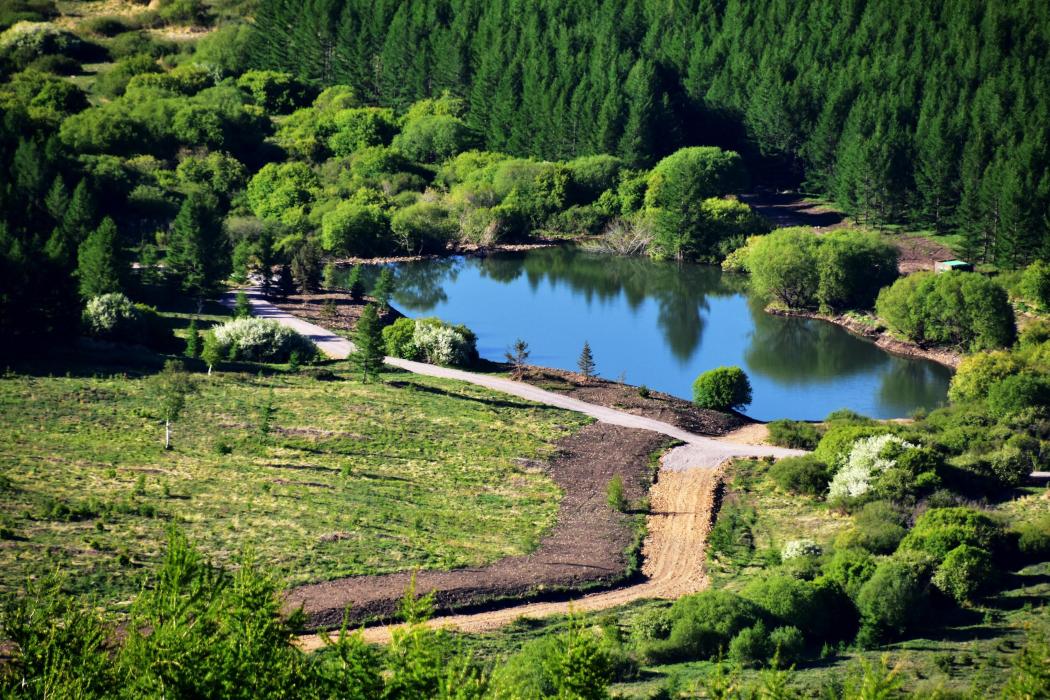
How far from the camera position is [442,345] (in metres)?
71.9

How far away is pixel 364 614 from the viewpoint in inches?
1526

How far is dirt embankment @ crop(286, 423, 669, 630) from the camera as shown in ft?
129

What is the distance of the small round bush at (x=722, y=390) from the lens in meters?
67.0

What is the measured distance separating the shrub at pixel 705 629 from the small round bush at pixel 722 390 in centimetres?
2933

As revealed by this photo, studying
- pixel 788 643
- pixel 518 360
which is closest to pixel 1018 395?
pixel 518 360

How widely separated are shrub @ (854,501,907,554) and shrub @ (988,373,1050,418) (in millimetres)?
14275

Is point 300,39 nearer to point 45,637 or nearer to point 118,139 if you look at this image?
point 118,139

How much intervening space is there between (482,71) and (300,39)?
26.3 meters

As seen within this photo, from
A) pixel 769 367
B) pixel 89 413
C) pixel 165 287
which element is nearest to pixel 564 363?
pixel 769 367

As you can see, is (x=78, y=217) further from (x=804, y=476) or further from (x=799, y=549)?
(x=799, y=549)

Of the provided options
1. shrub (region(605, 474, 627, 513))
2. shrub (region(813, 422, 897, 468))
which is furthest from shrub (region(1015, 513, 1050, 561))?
shrub (region(605, 474, 627, 513))

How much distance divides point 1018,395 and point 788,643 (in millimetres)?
28670

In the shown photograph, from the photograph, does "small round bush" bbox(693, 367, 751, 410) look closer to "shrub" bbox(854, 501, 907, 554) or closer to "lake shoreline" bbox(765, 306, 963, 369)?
"lake shoreline" bbox(765, 306, 963, 369)

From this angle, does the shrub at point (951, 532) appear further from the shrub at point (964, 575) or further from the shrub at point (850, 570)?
the shrub at point (850, 570)
